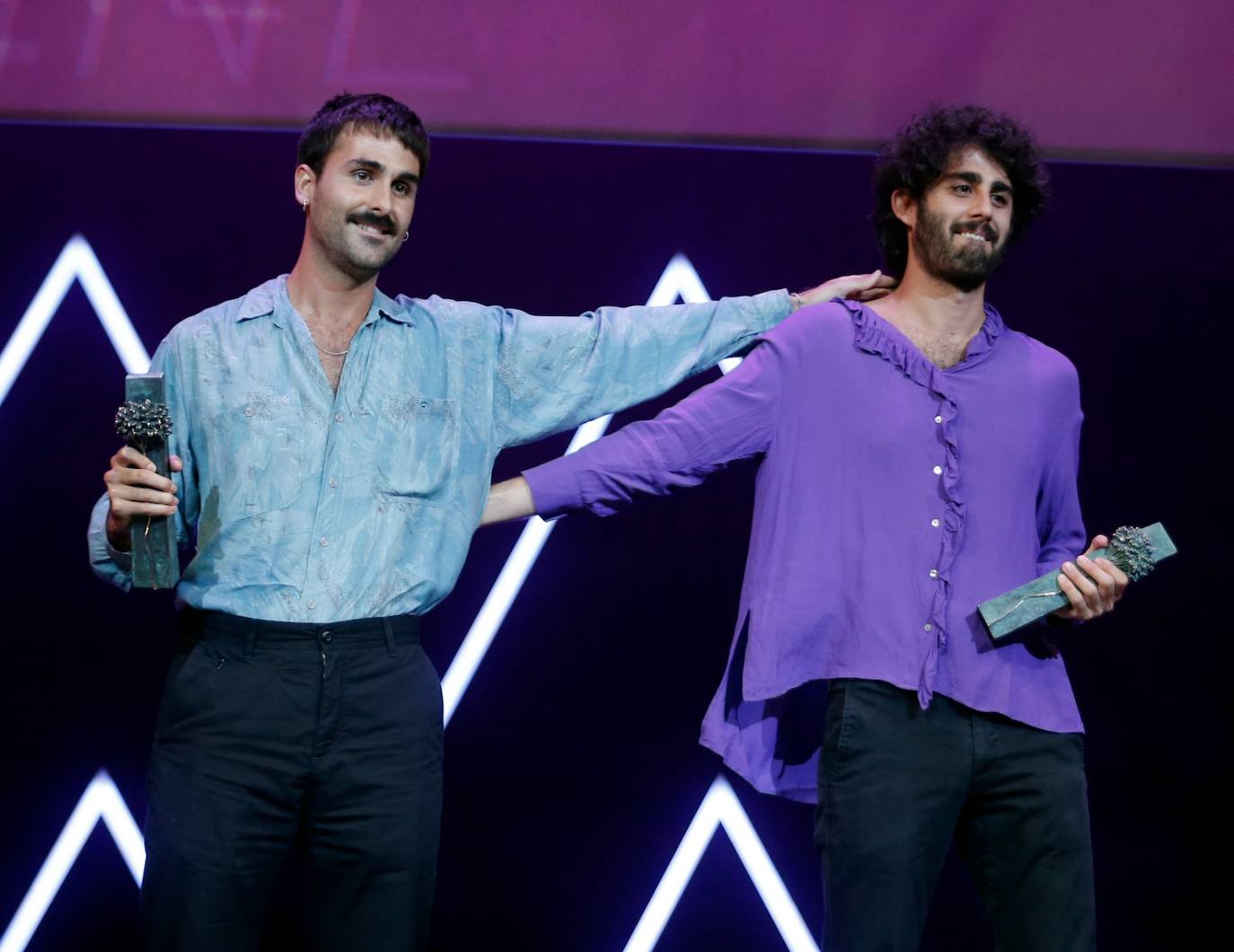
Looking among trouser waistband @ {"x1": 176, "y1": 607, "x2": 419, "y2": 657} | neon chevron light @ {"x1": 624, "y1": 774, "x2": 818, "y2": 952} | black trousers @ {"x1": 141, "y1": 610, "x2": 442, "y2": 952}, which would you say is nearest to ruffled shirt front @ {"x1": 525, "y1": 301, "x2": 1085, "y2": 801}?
trouser waistband @ {"x1": 176, "y1": 607, "x2": 419, "y2": 657}

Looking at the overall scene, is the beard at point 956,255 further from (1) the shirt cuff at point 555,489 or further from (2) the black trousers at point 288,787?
(2) the black trousers at point 288,787

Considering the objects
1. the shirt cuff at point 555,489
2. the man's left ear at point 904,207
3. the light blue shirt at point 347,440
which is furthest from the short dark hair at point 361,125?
the man's left ear at point 904,207

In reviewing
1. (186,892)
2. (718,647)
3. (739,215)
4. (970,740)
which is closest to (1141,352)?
(739,215)

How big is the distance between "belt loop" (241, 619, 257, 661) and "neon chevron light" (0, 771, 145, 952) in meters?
1.33

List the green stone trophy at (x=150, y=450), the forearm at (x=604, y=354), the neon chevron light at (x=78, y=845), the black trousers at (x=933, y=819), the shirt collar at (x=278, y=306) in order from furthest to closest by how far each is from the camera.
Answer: the neon chevron light at (x=78, y=845), the forearm at (x=604, y=354), the shirt collar at (x=278, y=306), the black trousers at (x=933, y=819), the green stone trophy at (x=150, y=450)

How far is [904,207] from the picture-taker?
9.03 feet

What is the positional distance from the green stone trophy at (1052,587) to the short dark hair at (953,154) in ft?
2.07

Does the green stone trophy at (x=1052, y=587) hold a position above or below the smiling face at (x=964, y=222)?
below

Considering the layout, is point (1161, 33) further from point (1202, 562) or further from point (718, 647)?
point (718, 647)

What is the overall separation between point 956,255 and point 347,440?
1.10m

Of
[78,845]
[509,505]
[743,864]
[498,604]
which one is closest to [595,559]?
[498,604]

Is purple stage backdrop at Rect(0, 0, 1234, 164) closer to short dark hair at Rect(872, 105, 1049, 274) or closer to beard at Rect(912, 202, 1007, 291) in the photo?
short dark hair at Rect(872, 105, 1049, 274)

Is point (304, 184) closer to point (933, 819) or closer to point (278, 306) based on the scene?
point (278, 306)

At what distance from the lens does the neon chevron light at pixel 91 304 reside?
340 centimetres
